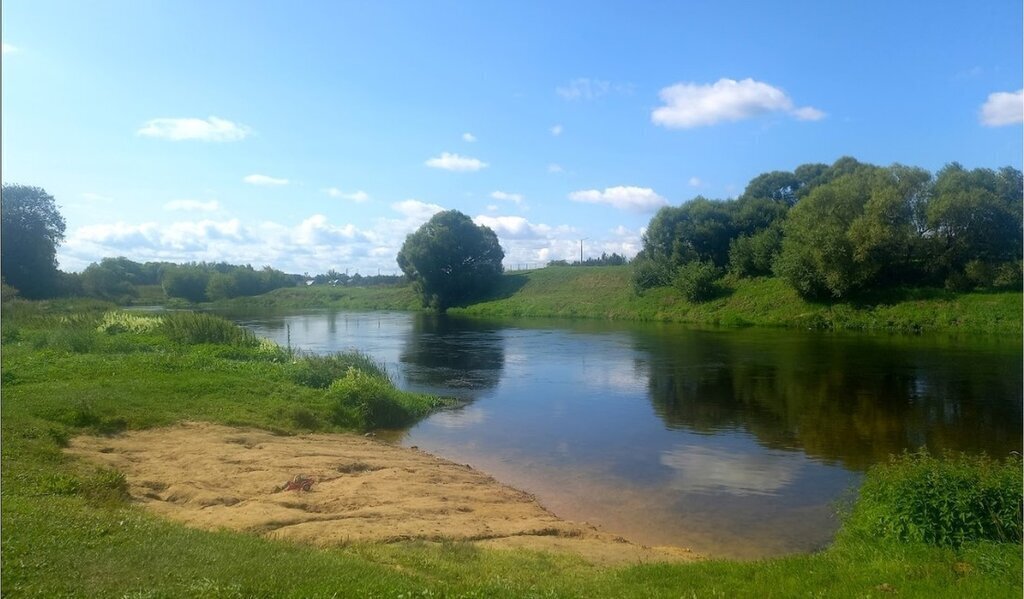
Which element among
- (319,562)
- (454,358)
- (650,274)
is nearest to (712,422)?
(319,562)

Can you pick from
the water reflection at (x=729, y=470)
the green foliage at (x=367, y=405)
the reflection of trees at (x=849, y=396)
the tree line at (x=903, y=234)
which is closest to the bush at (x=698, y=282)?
the tree line at (x=903, y=234)

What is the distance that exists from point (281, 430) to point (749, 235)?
5147 centimetres

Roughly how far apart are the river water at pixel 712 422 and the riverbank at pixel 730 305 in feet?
17.2

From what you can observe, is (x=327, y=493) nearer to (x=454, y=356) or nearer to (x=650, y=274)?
(x=454, y=356)

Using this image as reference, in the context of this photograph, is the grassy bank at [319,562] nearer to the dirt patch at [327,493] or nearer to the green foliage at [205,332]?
the dirt patch at [327,493]

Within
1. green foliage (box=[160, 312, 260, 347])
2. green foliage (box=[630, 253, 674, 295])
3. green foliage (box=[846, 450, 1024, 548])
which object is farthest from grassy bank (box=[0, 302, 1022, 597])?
green foliage (box=[630, 253, 674, 295])

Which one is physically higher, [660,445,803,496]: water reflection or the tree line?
the tree line

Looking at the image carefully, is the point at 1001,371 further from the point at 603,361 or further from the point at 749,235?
the point at 749,235

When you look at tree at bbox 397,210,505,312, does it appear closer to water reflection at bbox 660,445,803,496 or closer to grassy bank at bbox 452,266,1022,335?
grassy bank at bbox 452,266,1022,335

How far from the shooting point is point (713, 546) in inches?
376

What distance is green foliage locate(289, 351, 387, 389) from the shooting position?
1900cm

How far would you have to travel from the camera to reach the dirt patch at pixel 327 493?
8.61 m

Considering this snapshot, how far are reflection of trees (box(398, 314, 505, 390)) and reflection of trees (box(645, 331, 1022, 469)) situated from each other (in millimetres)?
6635

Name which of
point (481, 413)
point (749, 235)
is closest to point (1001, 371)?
point (481, 413)
